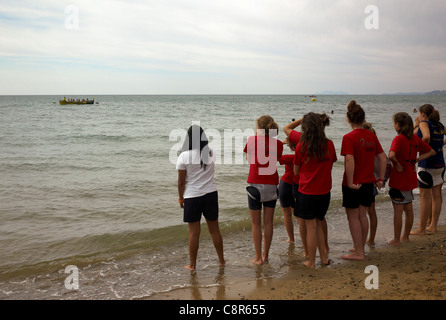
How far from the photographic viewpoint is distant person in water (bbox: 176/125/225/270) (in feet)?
14.6

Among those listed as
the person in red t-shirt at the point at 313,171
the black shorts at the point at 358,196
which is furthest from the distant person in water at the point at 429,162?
the person in red t-shirt at the point at 313,171

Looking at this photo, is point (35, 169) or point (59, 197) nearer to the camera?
point (59, 197)

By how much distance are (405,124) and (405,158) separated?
0.50m

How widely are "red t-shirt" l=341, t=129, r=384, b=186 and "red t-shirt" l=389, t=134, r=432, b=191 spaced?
0.60 meters

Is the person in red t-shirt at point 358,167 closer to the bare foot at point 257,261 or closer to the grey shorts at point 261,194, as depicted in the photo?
the grey shorts at point 261,194

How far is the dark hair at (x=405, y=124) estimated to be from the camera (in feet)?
16.4

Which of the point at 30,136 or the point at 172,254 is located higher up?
the point at 30,136

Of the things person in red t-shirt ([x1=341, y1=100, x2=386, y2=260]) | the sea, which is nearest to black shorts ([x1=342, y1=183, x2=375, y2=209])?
person in red t-shirt ([x1=341, y1=100, x2=386, y2=260])

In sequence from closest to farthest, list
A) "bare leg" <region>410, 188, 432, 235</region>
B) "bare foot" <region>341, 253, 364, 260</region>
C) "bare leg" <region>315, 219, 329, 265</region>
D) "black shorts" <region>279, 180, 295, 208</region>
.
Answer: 1. "bare leg" <region>315, 219, 329, 265</region>
2. "bare foot" <region>341, 253, 364, 260</region>
3. "black shorts" <region>279, 180, 295, 208</region>
4. "bare leg" <region>410, 188, 432, 235</region>

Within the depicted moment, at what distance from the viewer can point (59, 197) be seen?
30.0ft

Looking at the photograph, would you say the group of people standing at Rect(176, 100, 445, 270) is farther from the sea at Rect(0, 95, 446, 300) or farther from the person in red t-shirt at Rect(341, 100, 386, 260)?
the sea at Rect(0, 95, 446, 300)
